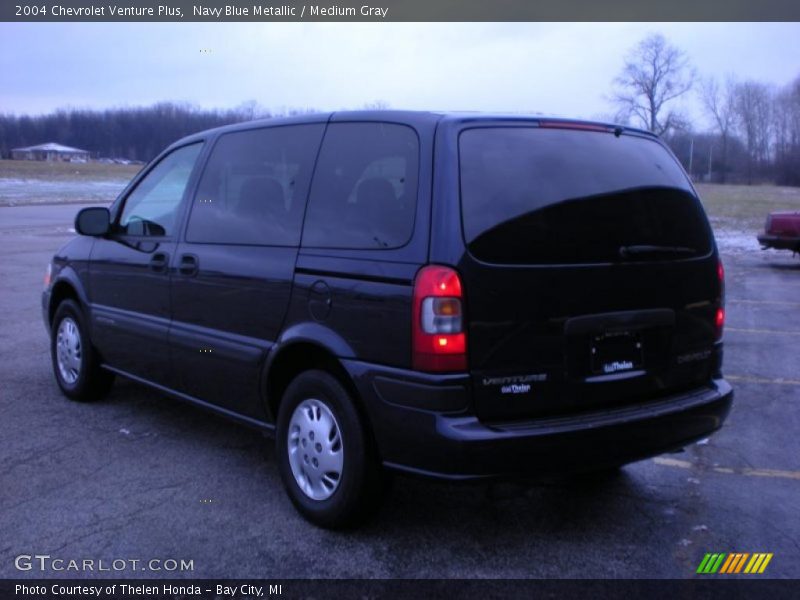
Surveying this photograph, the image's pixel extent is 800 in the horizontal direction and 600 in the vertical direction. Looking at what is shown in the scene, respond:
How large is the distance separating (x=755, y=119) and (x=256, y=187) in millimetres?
60644

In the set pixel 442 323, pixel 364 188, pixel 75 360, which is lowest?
pixel 75 360

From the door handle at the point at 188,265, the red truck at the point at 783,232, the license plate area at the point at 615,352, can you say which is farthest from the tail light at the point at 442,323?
the red truck at the point at 783,232

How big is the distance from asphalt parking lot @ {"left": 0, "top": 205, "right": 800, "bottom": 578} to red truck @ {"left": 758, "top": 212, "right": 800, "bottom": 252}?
11.4 meters

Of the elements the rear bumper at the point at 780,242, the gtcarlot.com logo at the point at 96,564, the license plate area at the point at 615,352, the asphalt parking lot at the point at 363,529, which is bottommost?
the asphalt parking lot at the point at 363,529

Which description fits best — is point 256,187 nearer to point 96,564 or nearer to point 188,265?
point 188,265

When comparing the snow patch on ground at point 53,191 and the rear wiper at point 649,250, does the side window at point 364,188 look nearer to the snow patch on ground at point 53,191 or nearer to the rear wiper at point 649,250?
the rear wiper at point 649,250

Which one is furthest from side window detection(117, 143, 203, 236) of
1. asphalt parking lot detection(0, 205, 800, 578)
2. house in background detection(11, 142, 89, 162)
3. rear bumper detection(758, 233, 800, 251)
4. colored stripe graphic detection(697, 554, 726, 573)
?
house in background detection(11, 142, 89, 162)

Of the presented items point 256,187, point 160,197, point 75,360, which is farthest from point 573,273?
point 75,360

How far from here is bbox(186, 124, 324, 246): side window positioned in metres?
4.20

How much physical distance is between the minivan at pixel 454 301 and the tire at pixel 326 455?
0.4 inches

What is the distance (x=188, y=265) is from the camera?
4770mm

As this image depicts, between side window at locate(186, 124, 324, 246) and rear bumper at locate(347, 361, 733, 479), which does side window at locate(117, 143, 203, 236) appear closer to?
side window at locate(186, 124, 324, 246)

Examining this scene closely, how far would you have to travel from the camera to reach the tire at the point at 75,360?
5859 mm

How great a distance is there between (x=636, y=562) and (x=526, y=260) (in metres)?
1.37
